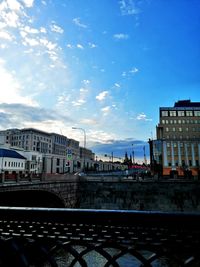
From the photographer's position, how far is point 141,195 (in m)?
38.1

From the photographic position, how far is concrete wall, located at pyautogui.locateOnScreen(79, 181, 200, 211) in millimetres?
36156

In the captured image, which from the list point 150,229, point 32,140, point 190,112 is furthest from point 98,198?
point 32,140

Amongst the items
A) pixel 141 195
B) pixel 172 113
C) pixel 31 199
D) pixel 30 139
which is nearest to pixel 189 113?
pixel 172 113

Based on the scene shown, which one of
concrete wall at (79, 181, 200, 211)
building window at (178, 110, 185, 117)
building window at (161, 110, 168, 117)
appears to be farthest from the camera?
building window at (178, 110, 185, 117)

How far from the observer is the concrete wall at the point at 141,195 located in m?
36.2

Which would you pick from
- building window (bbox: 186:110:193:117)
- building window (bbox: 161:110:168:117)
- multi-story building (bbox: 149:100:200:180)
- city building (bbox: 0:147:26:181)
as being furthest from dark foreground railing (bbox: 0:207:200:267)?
building window (bbox: 186:110:193:117)

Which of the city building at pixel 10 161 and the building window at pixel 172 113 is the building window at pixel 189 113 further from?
the city building at pixel 10 161

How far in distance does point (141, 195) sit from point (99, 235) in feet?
124

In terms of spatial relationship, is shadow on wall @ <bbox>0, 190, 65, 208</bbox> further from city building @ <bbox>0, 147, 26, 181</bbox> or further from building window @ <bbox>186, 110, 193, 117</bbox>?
building window @ <bbox>186, 110, 193, 117</bbox>

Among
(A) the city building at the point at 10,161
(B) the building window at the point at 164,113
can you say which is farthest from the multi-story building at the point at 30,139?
(B) the building window at the point at 164,113

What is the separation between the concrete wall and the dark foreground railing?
36133mm

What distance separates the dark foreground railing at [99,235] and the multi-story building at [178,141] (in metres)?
66.4

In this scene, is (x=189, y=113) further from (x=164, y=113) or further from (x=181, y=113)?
(x=164, y=113)

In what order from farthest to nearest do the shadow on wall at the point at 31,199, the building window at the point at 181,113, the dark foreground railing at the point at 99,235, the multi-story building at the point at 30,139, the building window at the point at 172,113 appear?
the multi-story building at the point at 30,139 < the building window at the point at 181,113 < the building window at the point at 172,113 < the shadow on wall at the point at 31,199 < the dark foreground railing at the point at 99,235
